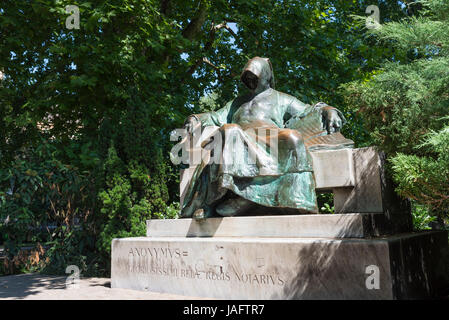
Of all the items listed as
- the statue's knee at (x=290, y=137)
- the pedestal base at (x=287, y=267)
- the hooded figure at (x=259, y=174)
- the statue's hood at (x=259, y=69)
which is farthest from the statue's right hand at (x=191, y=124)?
the pedestal base at (x=287, y=267)

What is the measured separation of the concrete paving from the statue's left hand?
8.30 ft

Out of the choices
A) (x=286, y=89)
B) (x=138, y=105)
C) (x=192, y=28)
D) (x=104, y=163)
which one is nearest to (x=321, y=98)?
(x=286, y=89)

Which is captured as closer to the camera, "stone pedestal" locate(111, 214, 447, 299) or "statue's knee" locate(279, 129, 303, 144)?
"stone pedestal" locate(111, 214, 447, 299)

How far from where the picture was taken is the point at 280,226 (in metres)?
4.32

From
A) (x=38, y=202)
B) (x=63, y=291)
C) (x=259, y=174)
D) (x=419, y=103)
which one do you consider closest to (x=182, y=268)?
(x=259, y=174)

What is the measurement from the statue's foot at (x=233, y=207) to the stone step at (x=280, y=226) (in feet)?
0.38

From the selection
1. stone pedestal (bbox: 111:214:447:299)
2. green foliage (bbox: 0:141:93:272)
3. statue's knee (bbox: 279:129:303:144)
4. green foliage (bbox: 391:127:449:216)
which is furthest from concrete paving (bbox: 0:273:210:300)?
green foliage (bbox: 391:127:449:216)

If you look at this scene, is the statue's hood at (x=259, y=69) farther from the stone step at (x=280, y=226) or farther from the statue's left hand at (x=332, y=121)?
the stone step at (x=280, y=226)

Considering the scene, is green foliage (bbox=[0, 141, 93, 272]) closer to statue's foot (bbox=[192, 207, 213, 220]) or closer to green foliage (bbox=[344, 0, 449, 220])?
statue's foot (bbox=[192, 207, 213, 220])

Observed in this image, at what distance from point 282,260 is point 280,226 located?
18.9 inches

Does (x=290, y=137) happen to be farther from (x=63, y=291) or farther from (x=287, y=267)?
(x=63, y=291)

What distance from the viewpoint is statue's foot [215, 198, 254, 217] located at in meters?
4.75

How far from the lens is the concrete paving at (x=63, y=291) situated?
4621 millimetres

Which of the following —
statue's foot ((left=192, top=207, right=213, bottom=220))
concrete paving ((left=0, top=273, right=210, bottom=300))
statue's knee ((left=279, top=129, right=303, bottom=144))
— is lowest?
concrete paving ((left=0, top=273, right=210, bottom=300))
